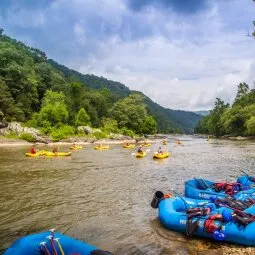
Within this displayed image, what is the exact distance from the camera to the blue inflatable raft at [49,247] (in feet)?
24.0

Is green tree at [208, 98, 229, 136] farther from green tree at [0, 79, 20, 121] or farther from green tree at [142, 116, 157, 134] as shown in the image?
green tree at [0, 79, 20, 121]

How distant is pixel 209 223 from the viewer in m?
10.4

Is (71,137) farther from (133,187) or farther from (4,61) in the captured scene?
(133,187)

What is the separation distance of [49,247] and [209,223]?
529 cm

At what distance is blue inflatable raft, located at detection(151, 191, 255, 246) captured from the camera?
10.0 m

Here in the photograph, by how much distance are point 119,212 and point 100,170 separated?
42.5 ft

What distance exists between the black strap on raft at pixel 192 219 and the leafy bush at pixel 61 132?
58.0m

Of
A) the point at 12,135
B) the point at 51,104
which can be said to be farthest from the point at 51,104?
the point at 12,135

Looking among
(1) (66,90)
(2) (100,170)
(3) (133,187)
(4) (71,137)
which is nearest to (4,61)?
(1) (66,90)

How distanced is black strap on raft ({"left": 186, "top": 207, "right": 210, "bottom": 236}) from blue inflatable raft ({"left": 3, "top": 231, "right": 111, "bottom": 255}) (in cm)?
415

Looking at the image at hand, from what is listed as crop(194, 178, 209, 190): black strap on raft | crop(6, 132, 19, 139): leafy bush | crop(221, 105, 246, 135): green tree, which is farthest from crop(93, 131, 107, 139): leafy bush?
crop(194, 178, 209, 190): black strap on raft

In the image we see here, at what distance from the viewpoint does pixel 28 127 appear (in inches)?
2805

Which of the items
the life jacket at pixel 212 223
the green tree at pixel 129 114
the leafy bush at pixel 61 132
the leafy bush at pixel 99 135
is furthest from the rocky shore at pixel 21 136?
the life jacket at pixel 212 223

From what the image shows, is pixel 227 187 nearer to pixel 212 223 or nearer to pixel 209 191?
pixel 209 191
